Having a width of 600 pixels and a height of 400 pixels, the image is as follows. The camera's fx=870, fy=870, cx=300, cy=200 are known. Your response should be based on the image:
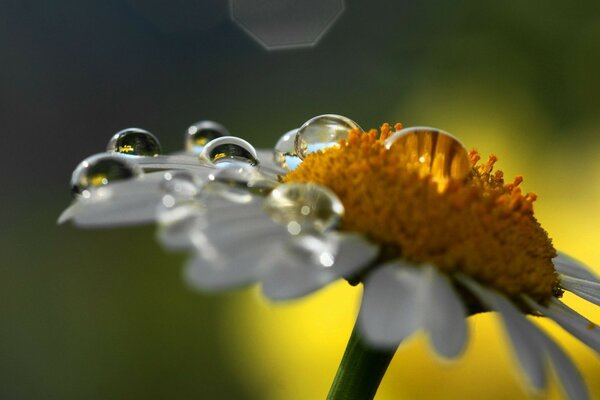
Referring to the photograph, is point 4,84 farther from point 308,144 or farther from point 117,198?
point 117,198

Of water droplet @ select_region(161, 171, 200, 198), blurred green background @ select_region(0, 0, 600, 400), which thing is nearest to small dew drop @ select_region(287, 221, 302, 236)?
water droplet @ select_region(161, 171, 200, 198)

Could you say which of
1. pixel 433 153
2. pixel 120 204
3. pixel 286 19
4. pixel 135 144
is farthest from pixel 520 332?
pixel 286 19

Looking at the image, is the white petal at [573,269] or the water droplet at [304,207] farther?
the white petal at [573,269]

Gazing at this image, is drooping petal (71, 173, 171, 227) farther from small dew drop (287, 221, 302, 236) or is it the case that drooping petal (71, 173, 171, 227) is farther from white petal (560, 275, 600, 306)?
white petal (560, 275, 600, 306)

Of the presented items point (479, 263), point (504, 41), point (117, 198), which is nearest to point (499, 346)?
point (504, 41)

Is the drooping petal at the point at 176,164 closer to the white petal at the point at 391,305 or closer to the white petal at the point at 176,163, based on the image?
the white petal at the point at 176,163

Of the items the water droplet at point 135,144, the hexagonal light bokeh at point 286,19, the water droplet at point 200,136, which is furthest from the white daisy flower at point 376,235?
the hexagonal light bokeh at point 286,19
